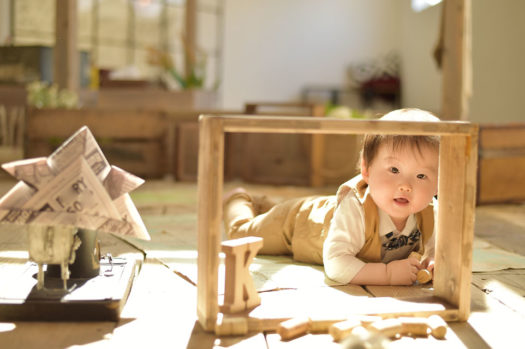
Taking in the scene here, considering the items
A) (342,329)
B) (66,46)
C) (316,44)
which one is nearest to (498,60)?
(316,44)

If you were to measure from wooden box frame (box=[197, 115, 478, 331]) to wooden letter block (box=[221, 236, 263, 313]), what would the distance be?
5 cm

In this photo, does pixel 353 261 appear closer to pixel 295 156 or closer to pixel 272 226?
pixel 272 226

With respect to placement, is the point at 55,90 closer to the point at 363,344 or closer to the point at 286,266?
the point at 286,266

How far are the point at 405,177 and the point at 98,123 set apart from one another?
291cm

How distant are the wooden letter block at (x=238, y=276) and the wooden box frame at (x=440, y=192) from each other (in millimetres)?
49

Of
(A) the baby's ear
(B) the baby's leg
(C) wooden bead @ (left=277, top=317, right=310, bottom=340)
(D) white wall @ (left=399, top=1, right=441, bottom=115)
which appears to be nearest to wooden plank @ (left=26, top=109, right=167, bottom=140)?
(B) the baby's leg

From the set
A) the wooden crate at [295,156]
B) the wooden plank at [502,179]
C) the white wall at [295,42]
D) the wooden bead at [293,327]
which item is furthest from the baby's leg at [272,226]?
the white wall at [295,42]

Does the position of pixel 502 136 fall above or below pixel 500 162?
above

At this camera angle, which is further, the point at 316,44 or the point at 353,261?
the point at 316,44

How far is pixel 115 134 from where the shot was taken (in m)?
3.94

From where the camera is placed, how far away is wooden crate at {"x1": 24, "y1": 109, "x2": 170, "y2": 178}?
3848mm

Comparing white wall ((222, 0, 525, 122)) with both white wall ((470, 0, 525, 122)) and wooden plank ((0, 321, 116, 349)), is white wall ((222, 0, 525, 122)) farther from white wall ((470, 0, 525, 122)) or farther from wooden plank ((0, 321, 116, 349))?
wooden plank ((0, 321, 116, 349))

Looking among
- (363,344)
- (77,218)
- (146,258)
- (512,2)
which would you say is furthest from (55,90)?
(512,2)

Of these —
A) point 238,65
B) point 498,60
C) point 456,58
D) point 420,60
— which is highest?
point 420,60
